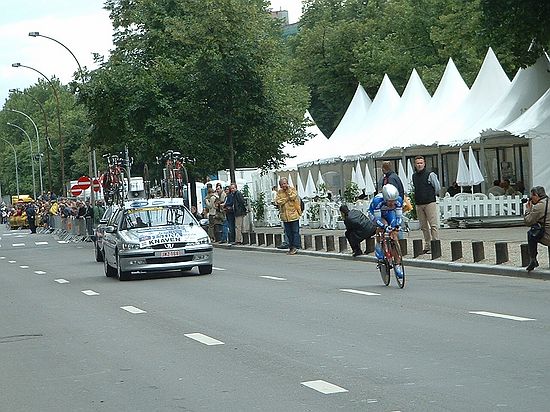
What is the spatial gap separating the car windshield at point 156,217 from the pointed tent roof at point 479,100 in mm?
15196

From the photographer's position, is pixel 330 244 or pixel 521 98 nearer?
pixel 330 244

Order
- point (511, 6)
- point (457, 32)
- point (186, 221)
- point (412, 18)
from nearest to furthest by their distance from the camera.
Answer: point (186, 221), point (511, 6), point (457, 32), point (412, 18)

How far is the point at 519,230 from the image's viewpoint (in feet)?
106

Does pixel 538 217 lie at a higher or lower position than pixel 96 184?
lower

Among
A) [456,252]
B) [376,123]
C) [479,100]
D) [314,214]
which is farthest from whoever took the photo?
[376,123]

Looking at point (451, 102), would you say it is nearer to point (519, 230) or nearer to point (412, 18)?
point (519, 230)

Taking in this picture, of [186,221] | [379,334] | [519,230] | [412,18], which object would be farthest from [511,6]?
[412,18]

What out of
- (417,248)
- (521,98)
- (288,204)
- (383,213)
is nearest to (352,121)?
(521,98)

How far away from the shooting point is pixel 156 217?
24.3 metres

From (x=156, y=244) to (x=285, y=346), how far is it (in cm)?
1096

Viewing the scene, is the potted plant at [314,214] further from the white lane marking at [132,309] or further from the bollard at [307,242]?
the white lane marking at [132,309]

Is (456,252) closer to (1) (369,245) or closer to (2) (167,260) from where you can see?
(1) (369,245)

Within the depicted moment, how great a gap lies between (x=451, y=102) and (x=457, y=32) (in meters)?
18.2

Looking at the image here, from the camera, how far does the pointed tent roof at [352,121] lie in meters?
47.5
